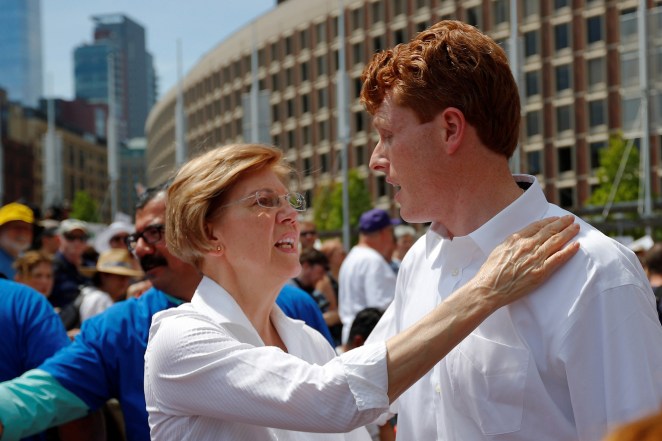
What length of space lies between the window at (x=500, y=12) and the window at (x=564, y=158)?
8279 mm

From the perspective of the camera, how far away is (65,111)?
153375 mm

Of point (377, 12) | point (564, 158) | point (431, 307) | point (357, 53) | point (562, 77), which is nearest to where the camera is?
point (431, 307)

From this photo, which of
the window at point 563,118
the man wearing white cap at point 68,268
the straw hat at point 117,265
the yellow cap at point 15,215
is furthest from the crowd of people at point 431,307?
the window at point 563,118

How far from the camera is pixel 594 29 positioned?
184 feet

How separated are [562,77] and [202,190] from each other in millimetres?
57379

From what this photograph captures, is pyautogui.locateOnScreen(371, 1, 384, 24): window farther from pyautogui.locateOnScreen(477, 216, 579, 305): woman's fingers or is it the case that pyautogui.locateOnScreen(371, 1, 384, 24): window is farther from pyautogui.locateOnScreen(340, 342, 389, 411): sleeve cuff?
pyautogui.locateOnScreen(340, 342, 389, 411): sleeve cuff

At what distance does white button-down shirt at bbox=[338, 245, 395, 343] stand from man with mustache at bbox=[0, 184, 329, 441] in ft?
17.8

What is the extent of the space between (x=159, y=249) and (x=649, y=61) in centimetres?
2202

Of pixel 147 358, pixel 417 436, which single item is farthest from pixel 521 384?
pixel 147 358

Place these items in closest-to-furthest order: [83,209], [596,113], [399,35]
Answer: [596,113]
[399,35]
[83,209]

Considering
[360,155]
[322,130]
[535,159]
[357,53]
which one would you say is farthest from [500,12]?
[322,130]

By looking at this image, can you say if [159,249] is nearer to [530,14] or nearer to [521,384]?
[521,384]

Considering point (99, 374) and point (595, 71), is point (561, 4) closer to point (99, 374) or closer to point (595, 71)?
point (595, 71)

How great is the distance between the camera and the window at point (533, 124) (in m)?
58.7
